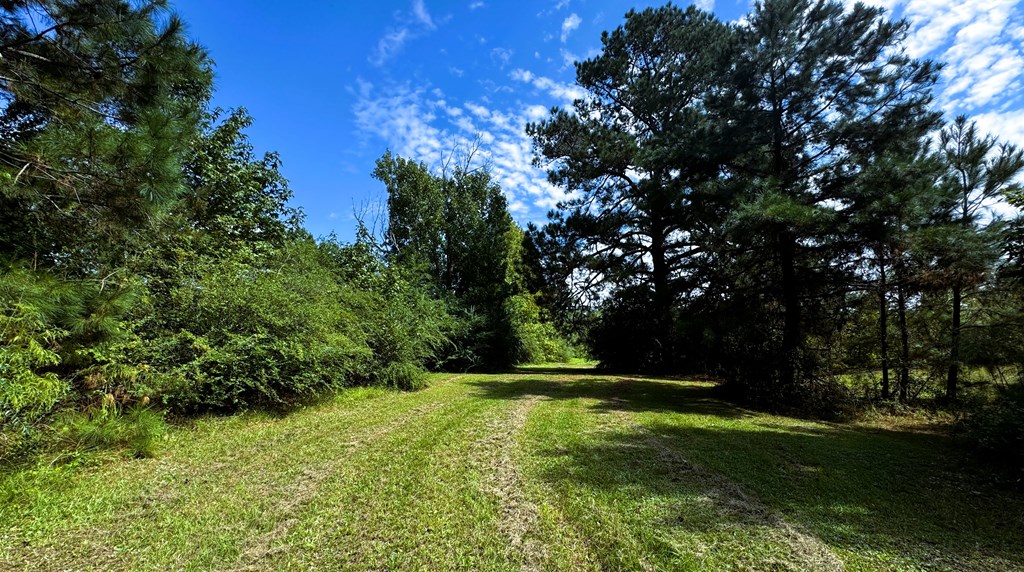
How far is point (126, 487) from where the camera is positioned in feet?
10.9

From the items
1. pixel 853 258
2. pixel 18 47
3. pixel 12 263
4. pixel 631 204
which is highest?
pixel 631 204

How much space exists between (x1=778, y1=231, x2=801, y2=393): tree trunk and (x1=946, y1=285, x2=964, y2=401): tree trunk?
2.14 m

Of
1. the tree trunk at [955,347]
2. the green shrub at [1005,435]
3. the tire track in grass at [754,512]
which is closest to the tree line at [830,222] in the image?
the tree trunk at [955,347]

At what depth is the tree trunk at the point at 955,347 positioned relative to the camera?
6384mm

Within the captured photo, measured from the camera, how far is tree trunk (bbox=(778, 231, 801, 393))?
7852mm

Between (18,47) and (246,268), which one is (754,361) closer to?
(246,268)

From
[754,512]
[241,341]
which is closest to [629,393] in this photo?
[754,512]

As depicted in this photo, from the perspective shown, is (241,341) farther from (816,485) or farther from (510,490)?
(816,485)

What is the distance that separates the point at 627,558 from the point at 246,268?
7593mm

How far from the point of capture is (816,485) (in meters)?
3.73

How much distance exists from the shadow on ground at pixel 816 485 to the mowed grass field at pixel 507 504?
0.02m

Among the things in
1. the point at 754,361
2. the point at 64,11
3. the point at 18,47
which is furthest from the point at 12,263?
the point at 754,361

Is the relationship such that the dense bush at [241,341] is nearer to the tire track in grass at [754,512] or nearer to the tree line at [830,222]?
the tire track in grass at [754,512]

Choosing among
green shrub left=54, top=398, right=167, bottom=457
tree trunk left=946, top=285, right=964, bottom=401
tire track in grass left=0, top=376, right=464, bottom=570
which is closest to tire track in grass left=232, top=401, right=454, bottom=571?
tire track in grass left=0, top=376, right=464, bottom=570
